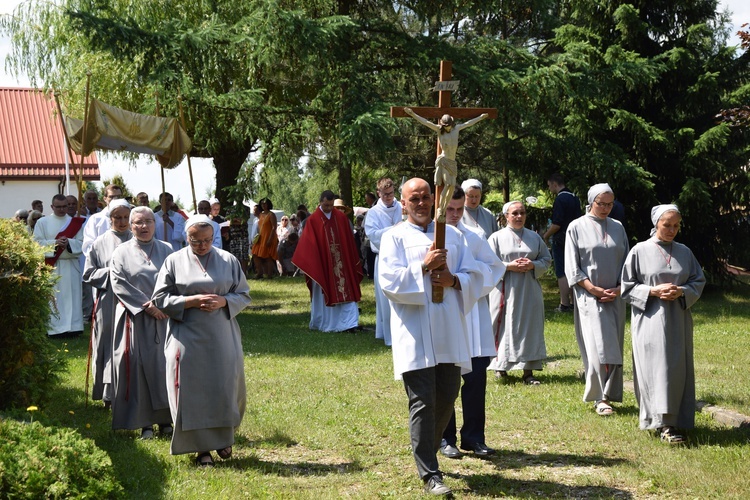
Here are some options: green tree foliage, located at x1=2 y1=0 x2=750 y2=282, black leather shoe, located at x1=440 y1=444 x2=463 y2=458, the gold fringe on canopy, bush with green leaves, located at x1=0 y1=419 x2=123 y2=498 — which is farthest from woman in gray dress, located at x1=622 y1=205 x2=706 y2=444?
green tree foliage, located at x1=2 y1=0 x2=750 y2=282

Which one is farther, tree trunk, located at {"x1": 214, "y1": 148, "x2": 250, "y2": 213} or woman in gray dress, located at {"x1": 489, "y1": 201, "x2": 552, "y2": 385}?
tree trunk, located at {"x1": 214, "y1": 148, "x2": 250, "y2": 213}

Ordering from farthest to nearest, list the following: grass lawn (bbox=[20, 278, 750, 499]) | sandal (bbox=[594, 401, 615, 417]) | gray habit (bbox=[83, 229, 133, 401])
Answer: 1. gray habit (bbox=[83, 229, 133, 401])
2. sandal (bbox=[594, 401, 615, 417])
3. grass lawn (bbox=[20, 278, 750, 499])

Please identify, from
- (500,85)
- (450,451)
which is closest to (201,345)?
(450,451)

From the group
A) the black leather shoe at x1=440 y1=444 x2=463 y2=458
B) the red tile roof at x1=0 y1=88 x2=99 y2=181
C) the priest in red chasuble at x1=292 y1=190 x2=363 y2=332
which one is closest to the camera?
the black leather shoe at x1=440 y1=444 x2=463 y2=458

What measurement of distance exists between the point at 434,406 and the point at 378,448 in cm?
149

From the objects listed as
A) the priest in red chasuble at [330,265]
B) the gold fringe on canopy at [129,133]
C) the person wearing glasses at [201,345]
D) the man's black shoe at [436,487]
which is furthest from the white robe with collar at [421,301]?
the priest in red chasuble at [330,265]

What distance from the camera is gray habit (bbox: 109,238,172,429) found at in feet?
26.1

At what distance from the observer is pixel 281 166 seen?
18891 millimetres

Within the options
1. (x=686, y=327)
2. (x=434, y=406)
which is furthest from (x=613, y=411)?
(x=434, y=406)

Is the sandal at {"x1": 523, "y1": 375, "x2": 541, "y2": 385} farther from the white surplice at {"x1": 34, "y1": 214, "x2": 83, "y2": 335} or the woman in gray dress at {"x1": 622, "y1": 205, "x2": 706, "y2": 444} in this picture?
the white surplice at {"x1": 34, "y1": 214, "x2": 83, "y2": 335}

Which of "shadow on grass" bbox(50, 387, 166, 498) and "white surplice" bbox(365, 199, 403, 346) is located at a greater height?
"white surplice" bbox(365, 199, 403, 346)

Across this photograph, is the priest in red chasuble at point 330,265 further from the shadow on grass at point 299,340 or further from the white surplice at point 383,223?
the white surplice at point 383,223

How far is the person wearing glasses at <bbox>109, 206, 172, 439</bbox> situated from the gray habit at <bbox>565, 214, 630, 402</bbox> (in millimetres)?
3664

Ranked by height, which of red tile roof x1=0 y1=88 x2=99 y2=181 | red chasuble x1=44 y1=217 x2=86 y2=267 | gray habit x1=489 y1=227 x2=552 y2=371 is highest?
red tile roof x1=0 y1=88 x2=99 y2=181
